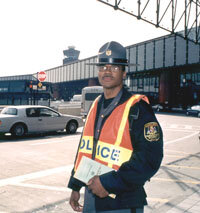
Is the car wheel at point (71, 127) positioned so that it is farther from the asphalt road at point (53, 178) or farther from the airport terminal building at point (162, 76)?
the airport terminal building at point (162, 76)

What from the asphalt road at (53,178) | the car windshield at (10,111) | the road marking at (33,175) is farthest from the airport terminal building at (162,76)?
the road marking at (33,175)

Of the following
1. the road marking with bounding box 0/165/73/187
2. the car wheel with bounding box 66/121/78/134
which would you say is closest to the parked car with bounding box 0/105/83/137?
the car wheel with bounding box 66/121/78/134

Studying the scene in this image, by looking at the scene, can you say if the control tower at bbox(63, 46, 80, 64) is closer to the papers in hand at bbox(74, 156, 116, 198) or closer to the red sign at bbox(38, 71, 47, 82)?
the red sign at bbox(38, 71, 47, 82)

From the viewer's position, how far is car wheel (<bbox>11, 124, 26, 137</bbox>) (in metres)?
12.0

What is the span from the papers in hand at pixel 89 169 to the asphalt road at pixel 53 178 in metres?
2.64

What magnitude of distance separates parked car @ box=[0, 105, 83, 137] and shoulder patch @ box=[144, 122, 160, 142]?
35.9 ft

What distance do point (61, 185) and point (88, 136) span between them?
12.3ft

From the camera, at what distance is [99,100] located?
7.34ft

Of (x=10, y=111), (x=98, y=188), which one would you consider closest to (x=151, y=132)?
(x=98, y=188)

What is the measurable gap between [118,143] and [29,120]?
1123 centimetres

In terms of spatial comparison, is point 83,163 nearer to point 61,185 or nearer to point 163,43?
point 61,185

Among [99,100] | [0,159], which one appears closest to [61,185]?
[0,159]

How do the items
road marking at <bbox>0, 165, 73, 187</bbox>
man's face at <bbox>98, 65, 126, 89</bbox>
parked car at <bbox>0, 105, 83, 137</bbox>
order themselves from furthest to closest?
parked car at <bbox>0, 105, 83, 137</bbox> < road marking at <bbox>0, 165, 73, 187</bbox> < man's face at <bbox>98, 65, 126, 89</bbox>

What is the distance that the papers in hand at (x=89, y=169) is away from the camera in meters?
1.78
